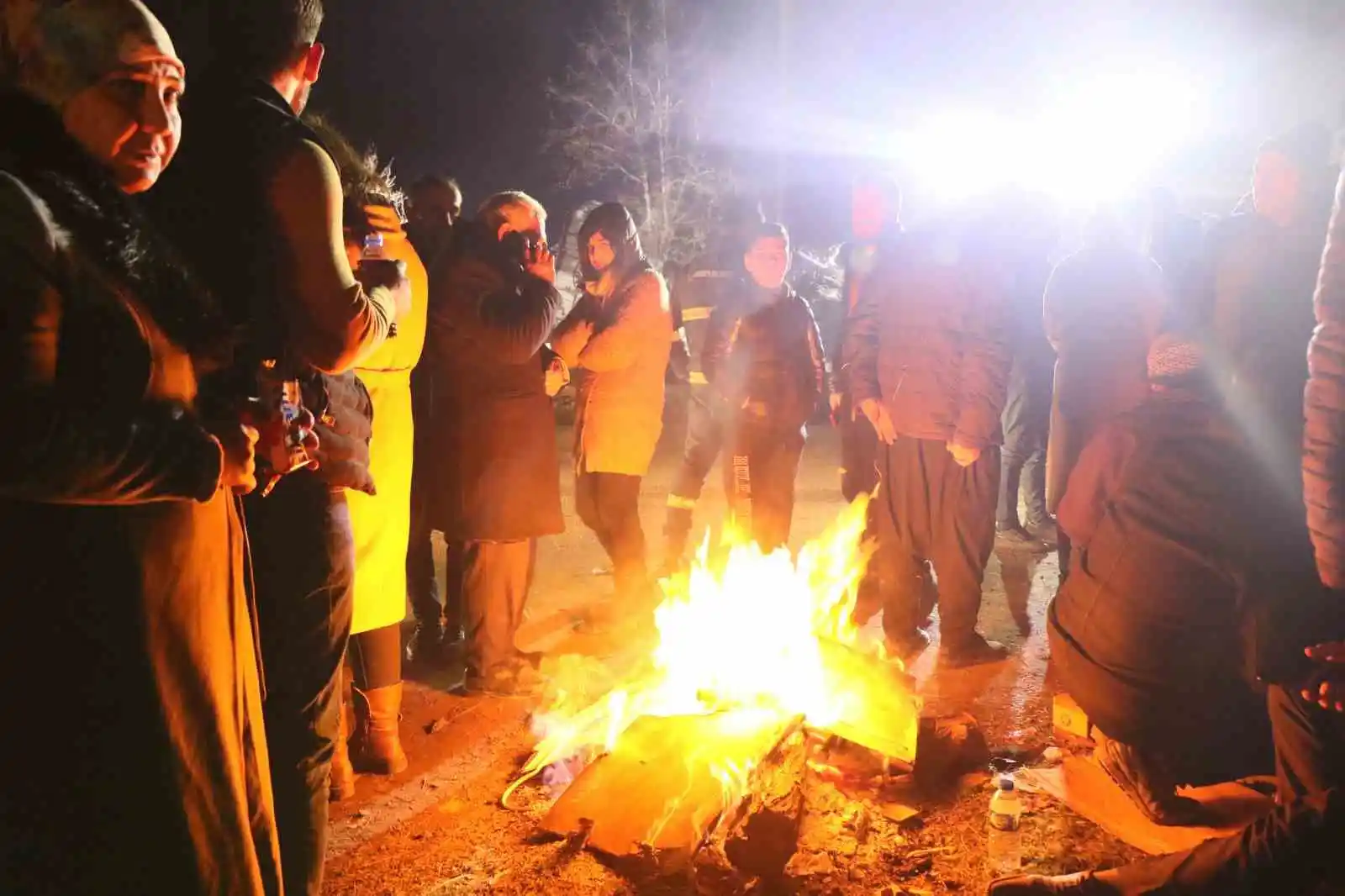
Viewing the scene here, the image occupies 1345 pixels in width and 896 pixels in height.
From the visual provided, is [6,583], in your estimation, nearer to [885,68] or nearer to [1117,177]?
[1117,177]

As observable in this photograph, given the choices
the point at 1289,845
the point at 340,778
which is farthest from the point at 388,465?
the point at 1289,845

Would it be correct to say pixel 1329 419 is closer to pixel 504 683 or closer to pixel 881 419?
pixel 881 419

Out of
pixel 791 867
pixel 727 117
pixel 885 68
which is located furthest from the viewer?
pixel 727 117

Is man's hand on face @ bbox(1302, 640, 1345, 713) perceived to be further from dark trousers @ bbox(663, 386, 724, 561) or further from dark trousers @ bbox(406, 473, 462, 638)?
dark trousers @ bbox(663, 386, 724, 561)

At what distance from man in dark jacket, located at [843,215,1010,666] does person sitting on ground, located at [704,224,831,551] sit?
0.74 m

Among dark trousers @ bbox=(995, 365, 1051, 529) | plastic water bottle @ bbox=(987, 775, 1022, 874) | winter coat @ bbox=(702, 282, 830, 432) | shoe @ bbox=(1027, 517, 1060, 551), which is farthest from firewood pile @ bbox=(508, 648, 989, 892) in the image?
dark trousers @ bbox=(995, 365, 1051, 529)

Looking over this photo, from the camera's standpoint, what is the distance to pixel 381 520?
3691 millimetres

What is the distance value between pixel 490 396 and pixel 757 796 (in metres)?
2.31

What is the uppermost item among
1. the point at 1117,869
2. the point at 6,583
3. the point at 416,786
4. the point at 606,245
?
the point at 606,245

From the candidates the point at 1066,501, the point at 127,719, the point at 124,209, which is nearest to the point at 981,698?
the point at 1066,501

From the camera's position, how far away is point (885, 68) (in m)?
19.6

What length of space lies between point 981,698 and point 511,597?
96.6 inches

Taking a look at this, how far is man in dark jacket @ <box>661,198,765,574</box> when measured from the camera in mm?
6418

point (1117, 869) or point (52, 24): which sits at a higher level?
point (52, 24)
